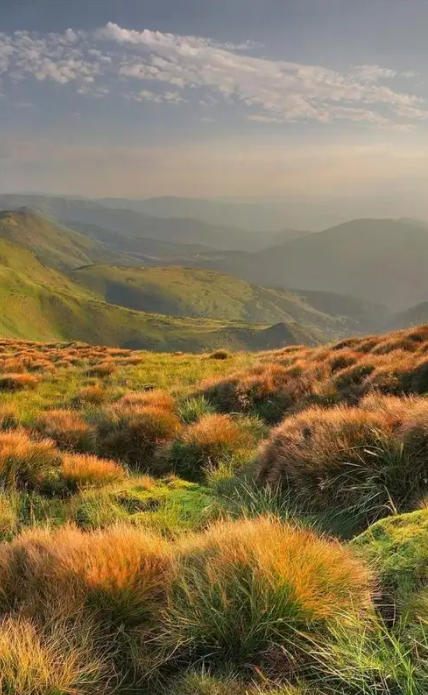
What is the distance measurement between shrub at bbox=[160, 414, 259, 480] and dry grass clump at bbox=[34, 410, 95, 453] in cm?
169

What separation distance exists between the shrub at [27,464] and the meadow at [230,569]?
2cm

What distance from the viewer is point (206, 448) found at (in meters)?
7.70

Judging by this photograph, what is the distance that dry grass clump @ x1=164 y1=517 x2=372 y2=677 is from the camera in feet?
8.40

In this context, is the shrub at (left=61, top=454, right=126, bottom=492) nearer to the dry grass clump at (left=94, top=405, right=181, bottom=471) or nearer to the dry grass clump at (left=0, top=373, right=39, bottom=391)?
the dry grass clump at (left=94, top=405, right=181, bottom=471)

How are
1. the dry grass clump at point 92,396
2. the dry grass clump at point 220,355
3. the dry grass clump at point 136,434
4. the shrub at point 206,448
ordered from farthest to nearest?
1. the dry grass clump at point 220,355
2. the dry grass clump at point 92,396
3. the dry grass clump at point 136,434
4. the shrub at point 206,448

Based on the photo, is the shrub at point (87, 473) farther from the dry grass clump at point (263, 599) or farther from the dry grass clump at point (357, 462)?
the dry grass clump at point (263, 599)

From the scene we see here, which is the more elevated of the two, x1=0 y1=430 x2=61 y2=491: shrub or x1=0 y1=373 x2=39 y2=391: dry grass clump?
x1=0 y1=430 x2=61 y2=491: shrub

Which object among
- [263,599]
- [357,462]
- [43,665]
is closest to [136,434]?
[357,462]

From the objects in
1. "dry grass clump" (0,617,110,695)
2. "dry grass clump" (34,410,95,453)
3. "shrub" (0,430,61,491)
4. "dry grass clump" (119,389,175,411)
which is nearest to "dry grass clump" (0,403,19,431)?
"dry grass clump" (34,410,95,453)

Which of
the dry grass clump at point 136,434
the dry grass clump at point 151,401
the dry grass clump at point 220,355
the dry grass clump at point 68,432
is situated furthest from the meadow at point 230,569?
the dry grass clump at point 220,355

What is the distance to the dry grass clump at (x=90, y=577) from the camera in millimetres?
2934

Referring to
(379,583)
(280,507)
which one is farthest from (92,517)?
(379,583)

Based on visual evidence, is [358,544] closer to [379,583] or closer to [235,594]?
[379,583]

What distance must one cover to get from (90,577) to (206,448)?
470 cm
